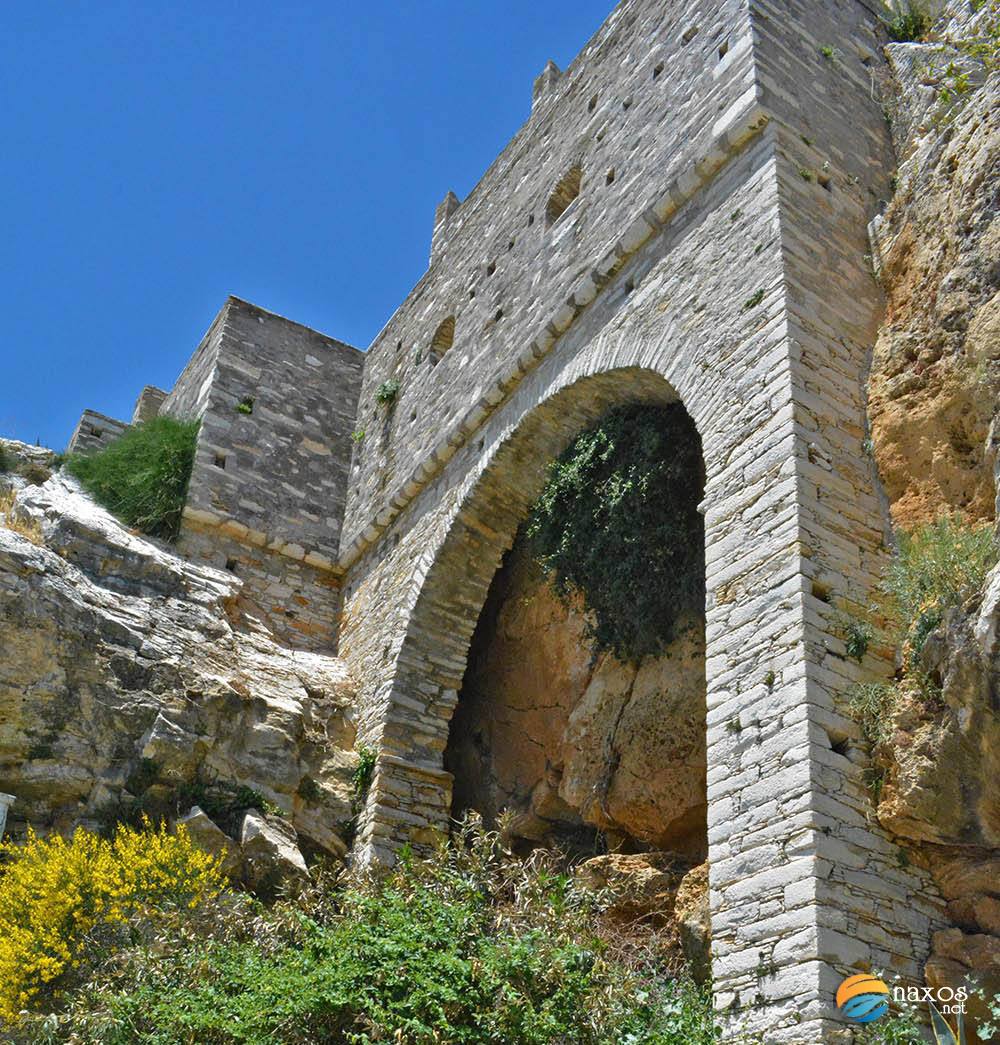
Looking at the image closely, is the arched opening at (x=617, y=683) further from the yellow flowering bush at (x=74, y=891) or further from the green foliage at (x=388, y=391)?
the green foliage at (x=388, y=391)

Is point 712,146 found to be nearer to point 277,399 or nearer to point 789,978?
point 789,978

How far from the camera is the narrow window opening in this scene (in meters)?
10.9

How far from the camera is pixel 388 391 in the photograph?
43.9ft

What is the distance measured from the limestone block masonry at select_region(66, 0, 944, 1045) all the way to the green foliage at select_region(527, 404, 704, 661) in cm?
35

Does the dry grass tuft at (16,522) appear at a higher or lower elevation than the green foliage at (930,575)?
higher

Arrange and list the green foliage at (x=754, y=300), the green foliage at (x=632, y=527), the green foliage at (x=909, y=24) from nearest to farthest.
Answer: the green foliage at (x=754, y=300) < the green foliage at (x=632, y=527) < the green foliage at (x=909, y=24)

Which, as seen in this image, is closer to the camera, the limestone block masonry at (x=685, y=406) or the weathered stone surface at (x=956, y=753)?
the weathered stone surface at (x=956, y=753)

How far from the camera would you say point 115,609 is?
10133 millimetres

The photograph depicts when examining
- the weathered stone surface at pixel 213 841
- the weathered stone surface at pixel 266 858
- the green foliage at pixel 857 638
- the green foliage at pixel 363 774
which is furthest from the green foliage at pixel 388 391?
the green foliage at pixel 857 638

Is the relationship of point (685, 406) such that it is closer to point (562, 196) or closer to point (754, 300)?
point (754, 300)

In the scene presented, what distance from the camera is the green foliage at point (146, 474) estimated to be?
1219 centimetres

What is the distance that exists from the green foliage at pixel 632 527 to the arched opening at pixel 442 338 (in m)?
3.52

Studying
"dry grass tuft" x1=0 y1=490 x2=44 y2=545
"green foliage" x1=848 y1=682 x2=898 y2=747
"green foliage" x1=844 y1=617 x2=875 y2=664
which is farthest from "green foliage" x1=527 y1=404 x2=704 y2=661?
"dry grass tuft" x1=0 y1=490 x2=44 y2=545

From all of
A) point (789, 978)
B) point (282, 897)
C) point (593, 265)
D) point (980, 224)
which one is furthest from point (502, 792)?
point (980, 224)
